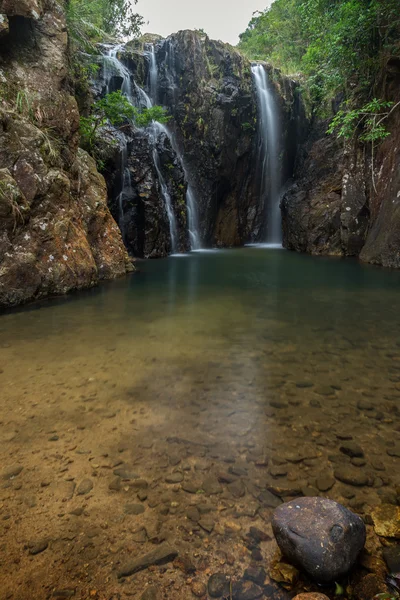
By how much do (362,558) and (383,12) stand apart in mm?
14250

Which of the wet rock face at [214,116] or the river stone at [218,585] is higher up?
the wet rock face at [214,116]

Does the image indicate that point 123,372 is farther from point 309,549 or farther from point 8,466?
point 309,549

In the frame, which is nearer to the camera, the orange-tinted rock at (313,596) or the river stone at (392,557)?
the orange-tinted rock at (313,596)

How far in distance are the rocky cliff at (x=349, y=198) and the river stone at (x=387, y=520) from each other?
1035 cm

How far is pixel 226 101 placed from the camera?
18.0 metres

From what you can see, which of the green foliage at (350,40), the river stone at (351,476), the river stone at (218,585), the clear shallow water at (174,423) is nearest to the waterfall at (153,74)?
the green foliage at (350,40)

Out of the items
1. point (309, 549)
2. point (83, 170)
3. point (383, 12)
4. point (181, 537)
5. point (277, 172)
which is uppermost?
point (383, 12)

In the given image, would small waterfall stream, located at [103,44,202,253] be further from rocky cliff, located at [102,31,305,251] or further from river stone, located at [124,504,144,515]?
river stone, located at [124,504,144,515]

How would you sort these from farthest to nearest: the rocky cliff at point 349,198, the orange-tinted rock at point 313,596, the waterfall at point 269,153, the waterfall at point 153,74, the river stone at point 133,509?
the waterfall at point 269,153, the waterfall at point 153,74, the rocky cliff at point 349,198, the river stone at point 133,509, the orange-tinted rock at point 313,596

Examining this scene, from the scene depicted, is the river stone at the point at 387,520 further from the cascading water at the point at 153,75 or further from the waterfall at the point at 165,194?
the cascading water at the point at 153,75

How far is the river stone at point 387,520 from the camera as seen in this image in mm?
1432

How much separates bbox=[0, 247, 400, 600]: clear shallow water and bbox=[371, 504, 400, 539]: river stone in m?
0.06

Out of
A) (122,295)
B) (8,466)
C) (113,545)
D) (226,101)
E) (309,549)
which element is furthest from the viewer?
(226,101)

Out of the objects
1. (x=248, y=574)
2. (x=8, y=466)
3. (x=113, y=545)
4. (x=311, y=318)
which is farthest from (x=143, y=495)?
(x=311, y=318)
